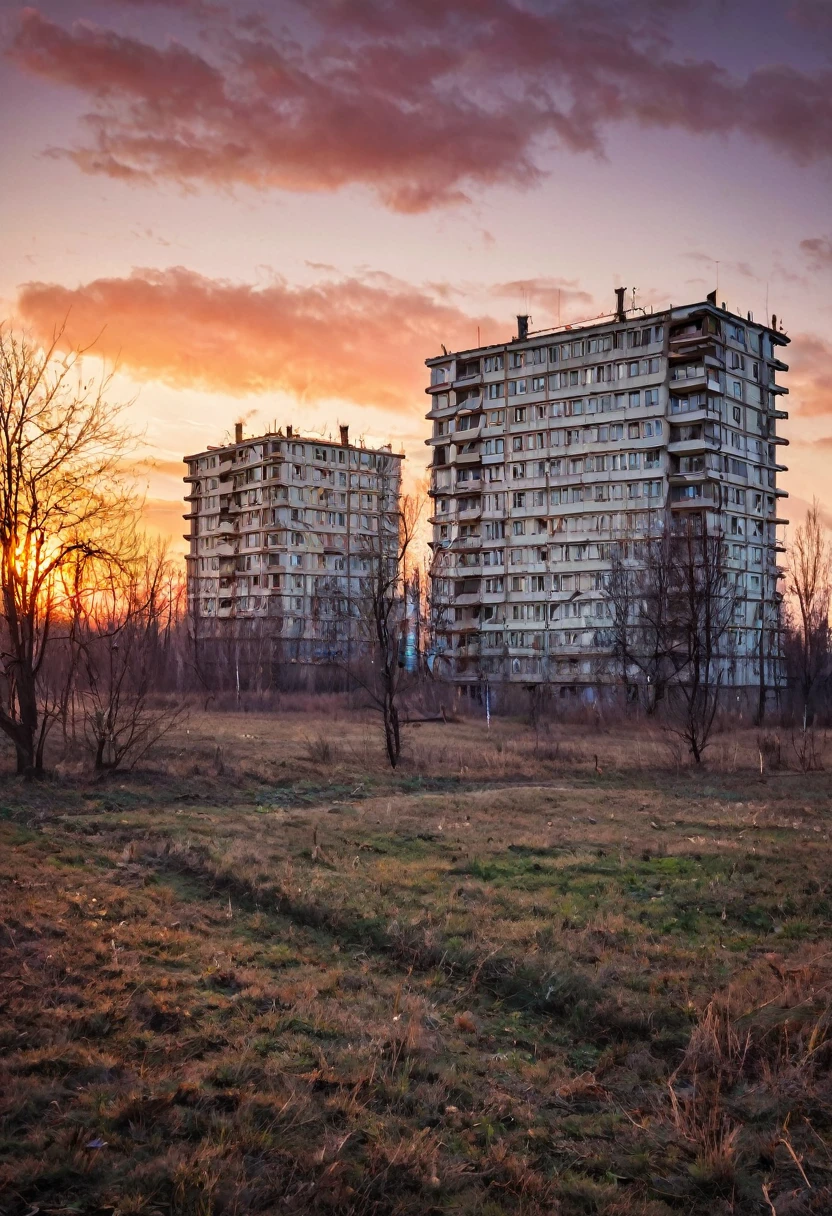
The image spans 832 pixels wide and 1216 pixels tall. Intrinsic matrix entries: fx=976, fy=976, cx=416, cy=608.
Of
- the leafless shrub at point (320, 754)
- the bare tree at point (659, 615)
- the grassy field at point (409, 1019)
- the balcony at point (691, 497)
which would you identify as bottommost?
the grassy field at point (409, 1019)

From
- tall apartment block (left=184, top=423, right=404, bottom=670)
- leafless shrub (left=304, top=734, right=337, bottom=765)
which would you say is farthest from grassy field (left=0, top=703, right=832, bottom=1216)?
tall apartment block (left=184, top=423, right=404, bottom=670)

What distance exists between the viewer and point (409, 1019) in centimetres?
905

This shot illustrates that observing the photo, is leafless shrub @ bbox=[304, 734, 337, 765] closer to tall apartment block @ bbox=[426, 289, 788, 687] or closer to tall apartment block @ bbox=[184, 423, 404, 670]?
tall apartment block @ bbox=[426, 289, 788, 687]

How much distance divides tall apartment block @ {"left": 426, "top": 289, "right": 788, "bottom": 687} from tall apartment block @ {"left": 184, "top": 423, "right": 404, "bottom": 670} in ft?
46.6

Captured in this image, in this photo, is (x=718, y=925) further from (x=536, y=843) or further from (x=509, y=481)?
(x=509, y=481)

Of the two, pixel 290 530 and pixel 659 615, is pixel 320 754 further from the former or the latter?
pixel 290 530

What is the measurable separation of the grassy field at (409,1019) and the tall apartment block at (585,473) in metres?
61.7

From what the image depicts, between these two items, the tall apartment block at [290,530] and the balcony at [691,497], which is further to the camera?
the tall apartment block at [290,530]

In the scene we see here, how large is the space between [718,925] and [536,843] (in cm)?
555

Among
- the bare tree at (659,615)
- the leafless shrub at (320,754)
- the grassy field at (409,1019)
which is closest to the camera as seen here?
the grassy field at (409,1019)

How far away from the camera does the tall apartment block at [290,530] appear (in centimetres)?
10325

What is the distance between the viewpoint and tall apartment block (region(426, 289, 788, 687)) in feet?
253

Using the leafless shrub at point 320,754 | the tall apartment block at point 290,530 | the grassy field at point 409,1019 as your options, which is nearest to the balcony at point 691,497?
the tall apartment block at point 290,530

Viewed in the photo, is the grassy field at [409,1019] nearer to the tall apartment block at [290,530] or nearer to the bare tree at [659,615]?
the bare tree at [659,615]
